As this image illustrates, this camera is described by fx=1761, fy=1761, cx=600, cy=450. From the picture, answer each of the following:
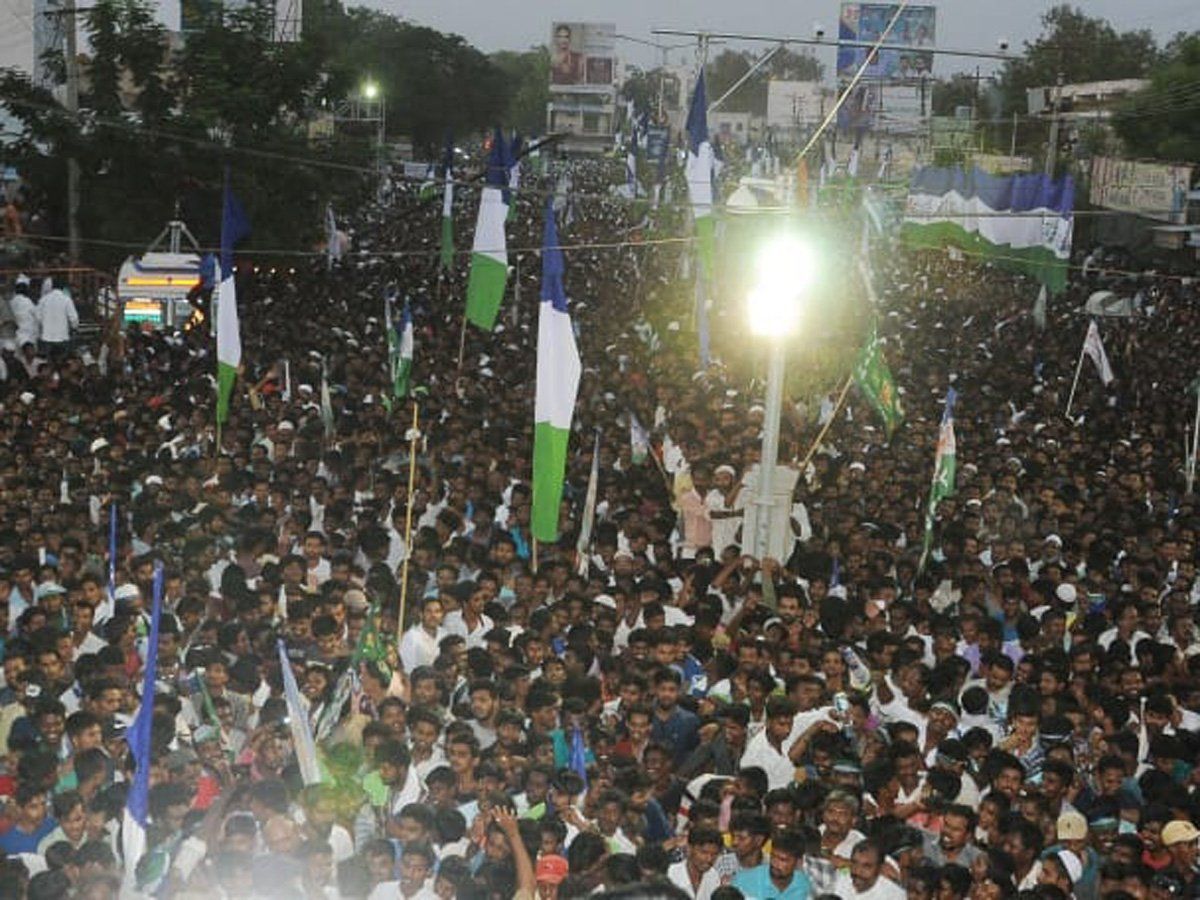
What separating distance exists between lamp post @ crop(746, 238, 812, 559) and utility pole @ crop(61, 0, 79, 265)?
1289 centimetres

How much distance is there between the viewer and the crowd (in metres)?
6.14

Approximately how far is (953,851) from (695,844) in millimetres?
926

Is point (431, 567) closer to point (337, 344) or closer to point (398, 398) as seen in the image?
point (398, 398)

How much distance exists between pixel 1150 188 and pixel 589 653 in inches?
1193

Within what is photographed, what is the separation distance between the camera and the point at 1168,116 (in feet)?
142

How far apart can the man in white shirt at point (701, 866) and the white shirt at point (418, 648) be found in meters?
2.74

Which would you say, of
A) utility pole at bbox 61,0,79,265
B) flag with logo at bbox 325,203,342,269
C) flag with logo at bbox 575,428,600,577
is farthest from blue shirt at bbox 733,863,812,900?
flag with logo at bbox 325,203,342,269

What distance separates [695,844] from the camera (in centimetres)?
604

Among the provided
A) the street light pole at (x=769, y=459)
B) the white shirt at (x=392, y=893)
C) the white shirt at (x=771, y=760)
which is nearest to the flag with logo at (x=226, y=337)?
the street light pole at (x=769, y=459)

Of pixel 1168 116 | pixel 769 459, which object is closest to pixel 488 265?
pixel 769 459

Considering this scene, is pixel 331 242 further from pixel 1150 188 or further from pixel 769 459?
pixel 769 459

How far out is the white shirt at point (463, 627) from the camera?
8961mm

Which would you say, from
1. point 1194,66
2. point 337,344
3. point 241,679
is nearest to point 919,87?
point 1194,66

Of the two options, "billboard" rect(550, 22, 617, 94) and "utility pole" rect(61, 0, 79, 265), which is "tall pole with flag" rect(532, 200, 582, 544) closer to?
"utility pole" rect(61, 0, 79, 265)
